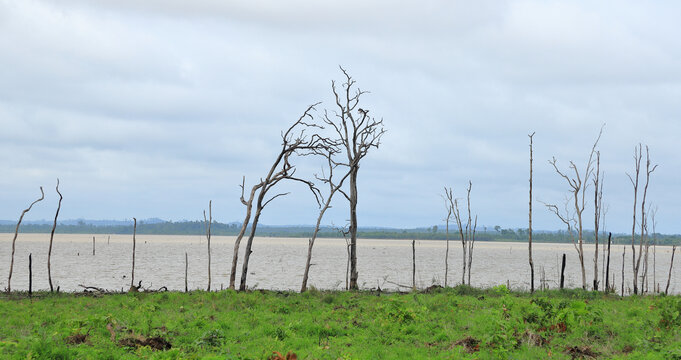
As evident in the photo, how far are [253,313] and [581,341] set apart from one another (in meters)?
10.3

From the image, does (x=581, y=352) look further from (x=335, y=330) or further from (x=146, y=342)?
(x=146, y=342)

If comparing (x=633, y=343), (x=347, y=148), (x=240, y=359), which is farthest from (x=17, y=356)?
(x=347, y=148)

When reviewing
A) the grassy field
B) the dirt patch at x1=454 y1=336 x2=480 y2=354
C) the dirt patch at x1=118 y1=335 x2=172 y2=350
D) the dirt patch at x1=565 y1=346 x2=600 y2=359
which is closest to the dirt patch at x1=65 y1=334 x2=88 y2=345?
the grassy field

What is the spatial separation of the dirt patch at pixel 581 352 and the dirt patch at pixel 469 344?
7.12 feet

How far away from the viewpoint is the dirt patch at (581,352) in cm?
1262

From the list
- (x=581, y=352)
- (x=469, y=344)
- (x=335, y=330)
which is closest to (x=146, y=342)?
(x=335, y=330)

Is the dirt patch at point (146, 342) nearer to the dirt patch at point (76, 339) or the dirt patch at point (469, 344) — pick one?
the dirt patch at point (76, 339)

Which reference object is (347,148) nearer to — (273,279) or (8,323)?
(8,323)

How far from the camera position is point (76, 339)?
13.5 metres

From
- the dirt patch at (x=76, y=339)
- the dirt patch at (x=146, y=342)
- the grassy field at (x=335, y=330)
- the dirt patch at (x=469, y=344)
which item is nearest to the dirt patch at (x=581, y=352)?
the grassy field at (x=335, y=330)

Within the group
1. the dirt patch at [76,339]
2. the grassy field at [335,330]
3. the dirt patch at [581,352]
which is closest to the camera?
the grassy field at [335,330]

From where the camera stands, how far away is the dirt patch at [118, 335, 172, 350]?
13148 mm

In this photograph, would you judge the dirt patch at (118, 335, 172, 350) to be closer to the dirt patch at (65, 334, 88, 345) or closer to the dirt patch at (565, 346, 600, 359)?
the dirt patch at (65, 334, 88, 345)

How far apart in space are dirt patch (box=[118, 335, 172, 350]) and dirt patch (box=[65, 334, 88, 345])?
39.3 inches
